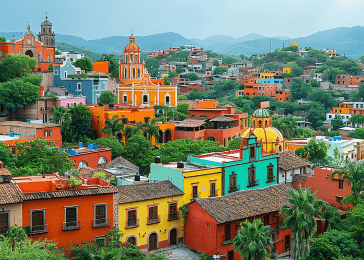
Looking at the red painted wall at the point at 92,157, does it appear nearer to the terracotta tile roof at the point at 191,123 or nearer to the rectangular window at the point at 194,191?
the terracotta tile roof at the point at 191,123

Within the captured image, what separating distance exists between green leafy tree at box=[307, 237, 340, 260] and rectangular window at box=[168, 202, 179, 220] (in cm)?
711

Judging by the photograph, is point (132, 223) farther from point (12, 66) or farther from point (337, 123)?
point (337, 123)

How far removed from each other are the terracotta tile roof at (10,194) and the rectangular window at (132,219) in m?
5.72

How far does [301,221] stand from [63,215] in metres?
10.8

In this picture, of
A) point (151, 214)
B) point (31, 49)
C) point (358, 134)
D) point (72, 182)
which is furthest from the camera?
point (358, 134)

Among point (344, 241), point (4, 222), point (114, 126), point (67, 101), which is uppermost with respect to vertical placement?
point (67, 101)

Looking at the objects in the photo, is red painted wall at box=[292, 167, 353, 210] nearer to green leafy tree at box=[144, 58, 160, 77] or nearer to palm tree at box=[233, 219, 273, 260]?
palm tree at box=[233, 219, 273, 260]

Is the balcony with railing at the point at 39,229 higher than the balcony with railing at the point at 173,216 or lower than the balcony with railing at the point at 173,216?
higher

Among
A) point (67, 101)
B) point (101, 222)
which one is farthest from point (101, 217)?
point (67, 101)

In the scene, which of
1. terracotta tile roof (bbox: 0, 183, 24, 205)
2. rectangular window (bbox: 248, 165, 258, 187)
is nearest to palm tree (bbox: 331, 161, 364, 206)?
rectangular window (bbox: 248, 165, 258, 187)

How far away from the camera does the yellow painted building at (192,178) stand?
98.8ft

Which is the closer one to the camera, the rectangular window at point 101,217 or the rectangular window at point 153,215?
the rectangular window at point 101,217

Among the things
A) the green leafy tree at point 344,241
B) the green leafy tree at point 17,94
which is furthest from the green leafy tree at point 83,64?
the green leafy tree at point 344,241

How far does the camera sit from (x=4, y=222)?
23375mm
